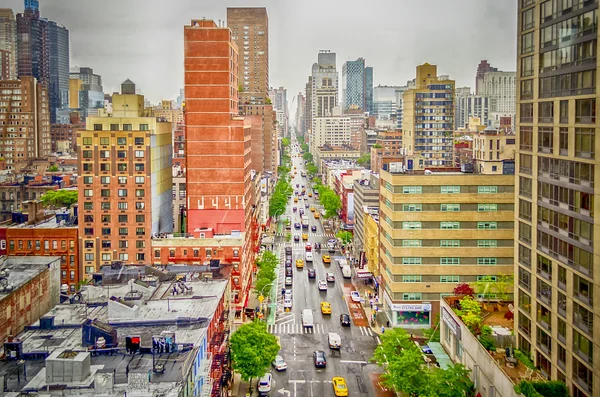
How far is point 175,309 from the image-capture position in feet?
167

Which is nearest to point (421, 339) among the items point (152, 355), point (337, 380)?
point (337, 380)

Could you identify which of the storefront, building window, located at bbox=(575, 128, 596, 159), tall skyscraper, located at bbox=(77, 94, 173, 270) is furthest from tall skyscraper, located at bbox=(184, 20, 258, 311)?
building window, located at bbox=(575, 128, 596, 159)

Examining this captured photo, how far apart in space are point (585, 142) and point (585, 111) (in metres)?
1.88

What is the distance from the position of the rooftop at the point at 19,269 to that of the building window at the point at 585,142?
4328cm

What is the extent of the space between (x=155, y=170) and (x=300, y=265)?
37211 mm

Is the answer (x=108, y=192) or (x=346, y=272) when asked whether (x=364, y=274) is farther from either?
(x=108, y=192)

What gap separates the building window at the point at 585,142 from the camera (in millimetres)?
37750

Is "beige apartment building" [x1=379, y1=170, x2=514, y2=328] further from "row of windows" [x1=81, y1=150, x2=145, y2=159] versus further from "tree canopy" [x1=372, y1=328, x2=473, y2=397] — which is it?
"row of windows" [x1=81, y1=150, x2=145, y2=159]

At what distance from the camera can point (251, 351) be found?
54875 millimetres

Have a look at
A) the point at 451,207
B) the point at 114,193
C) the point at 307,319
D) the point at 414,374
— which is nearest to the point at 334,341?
the point at 307,319

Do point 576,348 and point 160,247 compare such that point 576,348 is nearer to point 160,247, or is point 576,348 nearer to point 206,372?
point 206,372

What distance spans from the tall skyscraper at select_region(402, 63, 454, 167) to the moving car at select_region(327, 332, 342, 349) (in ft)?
268

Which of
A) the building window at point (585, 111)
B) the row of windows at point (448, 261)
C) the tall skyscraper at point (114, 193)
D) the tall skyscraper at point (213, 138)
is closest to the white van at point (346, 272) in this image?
the tall skyscraper at point (213, 138)

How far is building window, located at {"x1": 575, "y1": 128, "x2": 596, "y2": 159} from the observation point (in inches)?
1486
